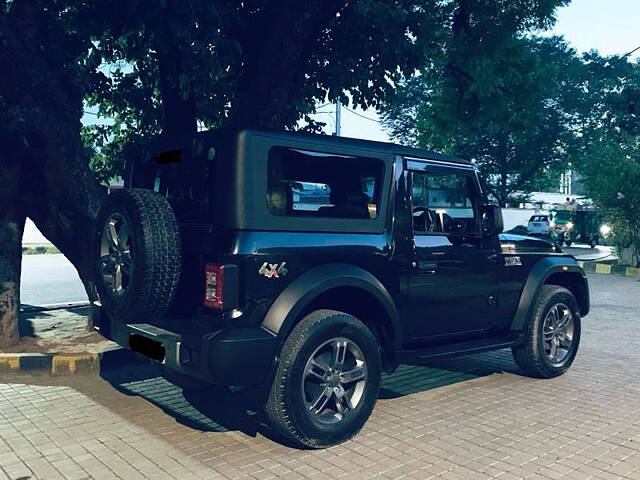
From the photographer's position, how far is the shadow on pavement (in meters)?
4.72

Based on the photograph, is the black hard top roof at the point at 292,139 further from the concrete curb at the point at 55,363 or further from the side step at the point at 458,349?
the concrete curb at the point at 55,363

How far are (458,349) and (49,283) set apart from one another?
1143 cm

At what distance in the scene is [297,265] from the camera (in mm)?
4133

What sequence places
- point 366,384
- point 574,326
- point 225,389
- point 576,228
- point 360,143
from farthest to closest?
point 576,228 < point 574,326 < point 225,389 < point 360,143 < point 366,384

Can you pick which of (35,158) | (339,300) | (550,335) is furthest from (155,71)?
(550,335)

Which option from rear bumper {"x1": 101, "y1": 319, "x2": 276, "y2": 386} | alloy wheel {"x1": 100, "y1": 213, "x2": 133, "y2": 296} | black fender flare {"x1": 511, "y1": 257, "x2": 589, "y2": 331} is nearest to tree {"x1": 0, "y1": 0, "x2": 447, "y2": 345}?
alloy wheel {"x1": 100, "y1": 213, "x2": 133, "y2": 296}

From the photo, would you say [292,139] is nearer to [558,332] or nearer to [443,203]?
[443,203]

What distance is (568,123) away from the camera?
37.1 metres

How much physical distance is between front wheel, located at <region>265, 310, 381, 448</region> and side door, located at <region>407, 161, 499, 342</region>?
0.62 meters

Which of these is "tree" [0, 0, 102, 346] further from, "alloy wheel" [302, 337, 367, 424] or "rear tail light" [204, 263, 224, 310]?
"alloy wheel" [302, 337, 367, 424]

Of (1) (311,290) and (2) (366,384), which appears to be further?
(2) (366,384)

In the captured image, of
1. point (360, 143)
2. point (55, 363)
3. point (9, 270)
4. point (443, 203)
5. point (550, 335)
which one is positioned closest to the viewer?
point (360, 143)

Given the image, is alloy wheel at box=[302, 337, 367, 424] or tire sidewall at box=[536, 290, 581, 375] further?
tire sidewall at box=[536, 290, 581, 375]

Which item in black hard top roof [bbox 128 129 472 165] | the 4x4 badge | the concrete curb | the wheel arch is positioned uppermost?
black hard top roof [bbox 128 129 472 165]
